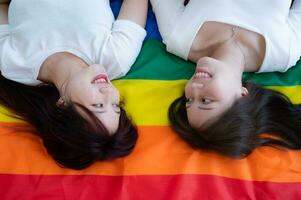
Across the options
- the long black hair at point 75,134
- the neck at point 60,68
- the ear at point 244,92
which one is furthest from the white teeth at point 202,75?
the neck at point 60,68

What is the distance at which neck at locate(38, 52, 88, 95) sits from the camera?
1129 millimetres

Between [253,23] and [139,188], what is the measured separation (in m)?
0.59

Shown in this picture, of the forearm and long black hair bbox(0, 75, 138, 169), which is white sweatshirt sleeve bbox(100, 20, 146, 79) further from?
long black hair bbox(0, 75, 138, 169)

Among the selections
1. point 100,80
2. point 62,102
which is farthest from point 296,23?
point 62,102

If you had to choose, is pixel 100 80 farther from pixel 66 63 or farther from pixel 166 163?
pixel 166 163

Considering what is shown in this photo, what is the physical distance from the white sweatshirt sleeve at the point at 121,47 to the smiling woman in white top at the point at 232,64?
0.10 metres

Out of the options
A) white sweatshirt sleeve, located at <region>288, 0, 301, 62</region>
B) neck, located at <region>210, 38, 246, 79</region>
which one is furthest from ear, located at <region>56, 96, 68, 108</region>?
white sweatshirt sleeve, located at <region>288, 0, 301, 62</region>

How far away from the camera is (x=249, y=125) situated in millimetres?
1037

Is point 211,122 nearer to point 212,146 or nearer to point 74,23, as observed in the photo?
point 212,146

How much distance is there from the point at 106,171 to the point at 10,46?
49 centimetres

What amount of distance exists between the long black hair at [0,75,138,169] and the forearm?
1.09 feet

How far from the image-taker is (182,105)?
1.13 m

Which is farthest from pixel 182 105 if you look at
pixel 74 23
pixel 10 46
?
pixel 10 46

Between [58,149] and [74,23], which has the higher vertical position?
[74,23]
